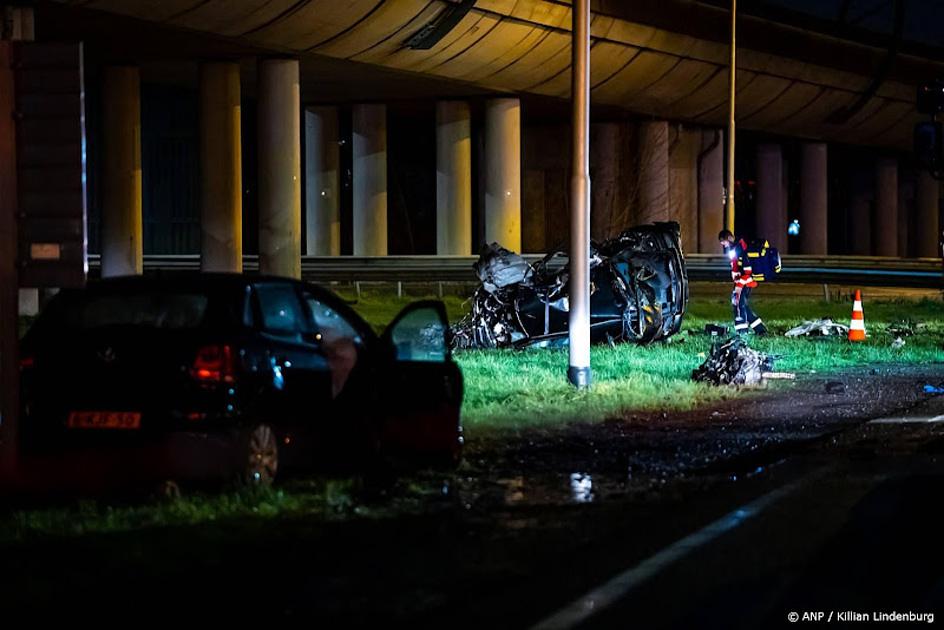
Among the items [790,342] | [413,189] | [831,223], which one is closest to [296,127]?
[790,342]

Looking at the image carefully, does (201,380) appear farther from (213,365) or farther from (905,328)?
(905,328)

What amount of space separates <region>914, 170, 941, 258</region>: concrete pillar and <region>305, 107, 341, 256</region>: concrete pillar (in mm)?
35536

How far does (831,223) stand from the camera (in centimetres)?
9831

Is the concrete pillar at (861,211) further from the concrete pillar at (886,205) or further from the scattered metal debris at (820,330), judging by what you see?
the scattered metal debris at (820,330)

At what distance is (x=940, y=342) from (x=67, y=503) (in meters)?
17.4

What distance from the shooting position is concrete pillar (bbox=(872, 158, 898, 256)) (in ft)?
263

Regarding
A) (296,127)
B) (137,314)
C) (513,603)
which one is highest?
(296,127)

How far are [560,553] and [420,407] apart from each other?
3.14 meters

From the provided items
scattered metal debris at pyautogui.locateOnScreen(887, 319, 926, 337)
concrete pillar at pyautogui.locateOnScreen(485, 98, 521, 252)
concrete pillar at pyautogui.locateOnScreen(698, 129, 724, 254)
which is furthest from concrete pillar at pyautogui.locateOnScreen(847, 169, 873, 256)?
scattered metal debris at pyautogui.locateOnScreen(887, 319, 926, 337)

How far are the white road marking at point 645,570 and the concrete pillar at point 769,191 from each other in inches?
→ 2465

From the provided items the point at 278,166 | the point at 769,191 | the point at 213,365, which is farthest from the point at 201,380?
the point at 769,191

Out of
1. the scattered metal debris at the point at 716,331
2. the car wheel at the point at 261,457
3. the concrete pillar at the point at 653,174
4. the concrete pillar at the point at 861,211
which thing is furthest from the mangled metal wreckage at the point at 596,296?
the concrete pillar at the point at 861,211

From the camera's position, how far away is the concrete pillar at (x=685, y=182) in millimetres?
61375

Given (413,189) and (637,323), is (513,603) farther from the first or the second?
(413,189)
